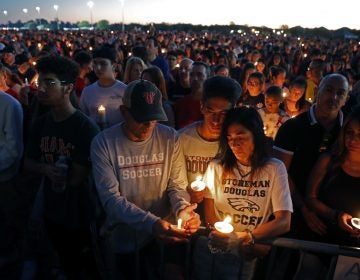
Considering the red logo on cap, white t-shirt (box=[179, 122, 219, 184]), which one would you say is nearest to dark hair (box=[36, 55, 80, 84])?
the red logo on cap

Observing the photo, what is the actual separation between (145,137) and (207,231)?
85cm

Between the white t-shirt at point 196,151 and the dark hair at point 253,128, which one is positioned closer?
the dark hair at point 253,128

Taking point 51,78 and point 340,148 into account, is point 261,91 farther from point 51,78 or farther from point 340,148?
point 51,78

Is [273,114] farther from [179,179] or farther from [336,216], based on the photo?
[179,179]

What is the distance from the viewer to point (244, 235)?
2387mm

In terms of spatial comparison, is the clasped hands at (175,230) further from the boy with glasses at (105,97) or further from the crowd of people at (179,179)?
the boy with glasses at (105,97)

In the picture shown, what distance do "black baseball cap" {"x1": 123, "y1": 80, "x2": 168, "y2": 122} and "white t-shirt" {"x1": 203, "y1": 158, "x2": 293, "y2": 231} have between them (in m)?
0.63

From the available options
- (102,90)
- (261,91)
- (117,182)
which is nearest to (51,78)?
(117,182)

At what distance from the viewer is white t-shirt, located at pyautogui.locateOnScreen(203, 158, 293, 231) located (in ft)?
8.64

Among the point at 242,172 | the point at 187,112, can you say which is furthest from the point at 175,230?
the point at 187,112

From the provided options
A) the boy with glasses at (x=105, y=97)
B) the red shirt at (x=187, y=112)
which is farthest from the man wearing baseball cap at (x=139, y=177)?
the boy with glasses at (x=105, y=97)

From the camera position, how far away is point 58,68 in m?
3.14

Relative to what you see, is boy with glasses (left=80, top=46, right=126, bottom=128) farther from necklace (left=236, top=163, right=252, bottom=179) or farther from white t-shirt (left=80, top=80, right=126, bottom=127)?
necklace (left=236, top=163, right=252, bottom=179)

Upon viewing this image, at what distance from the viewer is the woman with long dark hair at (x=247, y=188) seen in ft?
8.59
